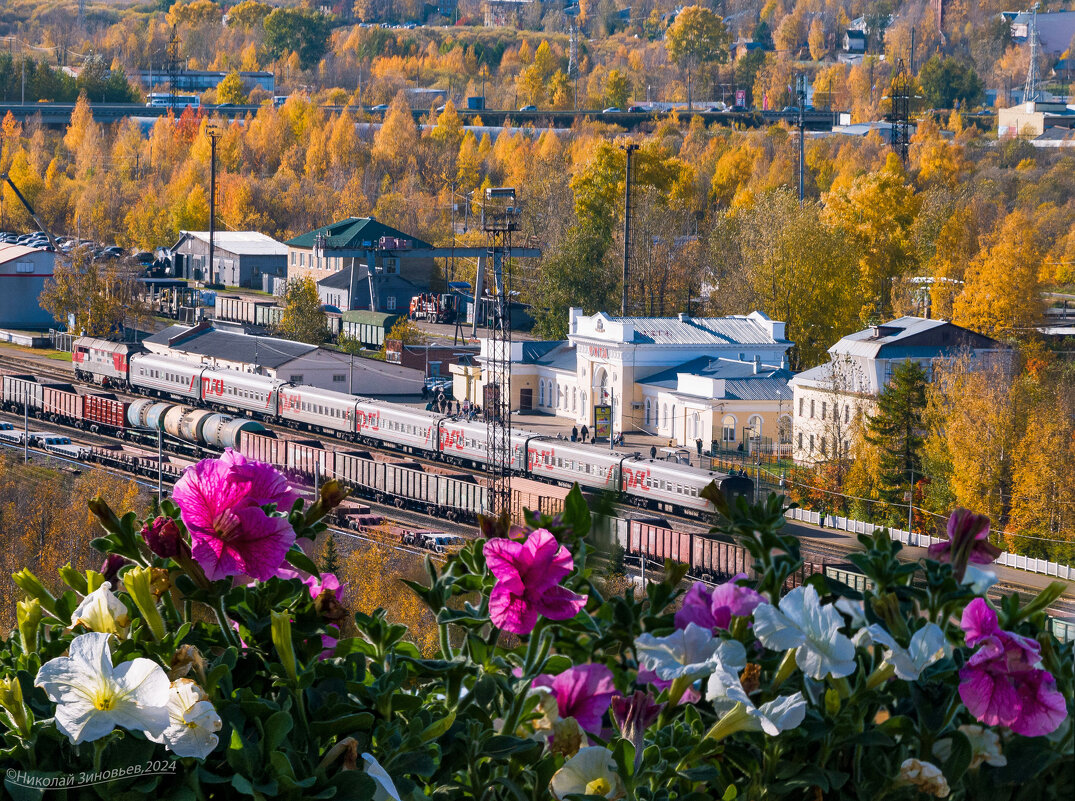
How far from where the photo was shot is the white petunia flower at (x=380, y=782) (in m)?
1.55

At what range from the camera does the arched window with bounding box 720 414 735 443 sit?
80.8ft

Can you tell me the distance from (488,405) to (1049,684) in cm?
2300

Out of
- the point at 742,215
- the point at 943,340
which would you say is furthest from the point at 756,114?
the point at 943,340

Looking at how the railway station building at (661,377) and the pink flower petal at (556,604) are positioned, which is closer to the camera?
the pink flower petal at (556,604)

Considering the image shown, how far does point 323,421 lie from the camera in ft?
90.4

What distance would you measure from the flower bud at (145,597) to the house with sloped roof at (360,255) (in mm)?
35441

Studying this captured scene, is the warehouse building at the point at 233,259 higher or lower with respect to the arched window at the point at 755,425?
higher

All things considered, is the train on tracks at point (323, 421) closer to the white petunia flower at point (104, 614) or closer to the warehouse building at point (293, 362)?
the warehouse building at point (293, 362)

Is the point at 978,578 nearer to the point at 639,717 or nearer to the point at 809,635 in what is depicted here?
the point at 809,635

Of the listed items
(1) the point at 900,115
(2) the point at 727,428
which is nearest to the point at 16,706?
(2) the point at 727,428

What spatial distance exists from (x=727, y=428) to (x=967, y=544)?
22814mm

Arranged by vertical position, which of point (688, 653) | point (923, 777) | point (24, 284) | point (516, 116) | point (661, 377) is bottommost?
point (661, 377)

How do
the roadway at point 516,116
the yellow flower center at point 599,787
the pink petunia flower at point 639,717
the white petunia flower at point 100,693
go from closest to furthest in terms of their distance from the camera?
the white petunia flower at point 100,693, the yellow flower center at point 599,787, the pink petunia flower at point 639,717, the roadway at point 516,116

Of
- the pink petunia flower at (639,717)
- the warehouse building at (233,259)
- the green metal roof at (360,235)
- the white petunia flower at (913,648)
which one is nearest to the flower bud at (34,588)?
the pink petunia flower at (639,717)
